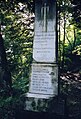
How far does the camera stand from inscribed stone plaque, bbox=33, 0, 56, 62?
6.88 meters

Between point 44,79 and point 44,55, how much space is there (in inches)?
22.9

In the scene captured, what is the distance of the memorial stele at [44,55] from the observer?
6.86 metres

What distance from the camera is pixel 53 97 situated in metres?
6.72

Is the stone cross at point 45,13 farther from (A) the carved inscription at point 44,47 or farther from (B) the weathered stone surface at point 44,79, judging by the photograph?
(B) the weathered stone surface at point 44,79

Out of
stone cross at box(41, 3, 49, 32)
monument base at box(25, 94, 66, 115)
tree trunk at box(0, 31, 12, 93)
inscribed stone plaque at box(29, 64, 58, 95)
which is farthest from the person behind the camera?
tree trunk at box(0, 31, 12, 93)

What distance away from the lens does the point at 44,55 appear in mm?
6957

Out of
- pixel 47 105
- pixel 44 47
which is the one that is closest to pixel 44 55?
pixel 44 47

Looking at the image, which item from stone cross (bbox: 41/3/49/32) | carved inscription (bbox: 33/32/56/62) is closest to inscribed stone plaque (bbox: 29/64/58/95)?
carved inscription (bbox: 33/32/56/62)

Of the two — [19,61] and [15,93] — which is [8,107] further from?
[19,61]

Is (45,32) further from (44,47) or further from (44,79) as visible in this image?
(44,79)

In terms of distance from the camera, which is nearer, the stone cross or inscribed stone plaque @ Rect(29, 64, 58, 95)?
inscribed stone plaque @ Rect(29, 64, 58, 95)

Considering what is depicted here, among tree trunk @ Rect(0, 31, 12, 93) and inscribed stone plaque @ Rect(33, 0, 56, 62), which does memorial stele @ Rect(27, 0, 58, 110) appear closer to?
inscribed stone plaque @ Rect(33, 0, 56, 62)

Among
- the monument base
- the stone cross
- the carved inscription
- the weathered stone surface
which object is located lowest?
the monument base

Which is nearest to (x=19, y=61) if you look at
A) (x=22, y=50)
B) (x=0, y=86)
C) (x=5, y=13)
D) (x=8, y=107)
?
(x=22, y=50)
